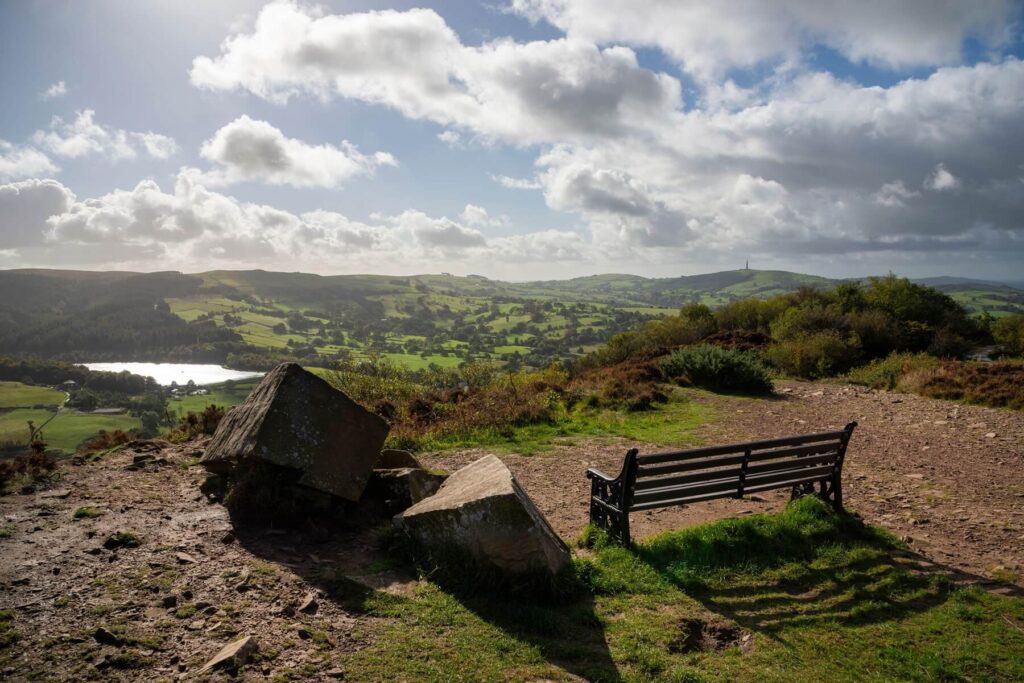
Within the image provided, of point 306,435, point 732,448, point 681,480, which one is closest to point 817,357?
point 732,448

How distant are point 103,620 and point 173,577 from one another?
2.49ft

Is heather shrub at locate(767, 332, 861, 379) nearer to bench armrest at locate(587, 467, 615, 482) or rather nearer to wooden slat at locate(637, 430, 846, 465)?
wooden slat at locate(637, 430, 846, 465)

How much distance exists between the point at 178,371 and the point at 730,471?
6985cm

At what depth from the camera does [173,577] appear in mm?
4961

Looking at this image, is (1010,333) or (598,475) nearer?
(598,475)

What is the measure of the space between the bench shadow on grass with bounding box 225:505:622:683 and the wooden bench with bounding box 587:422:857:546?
1.40m

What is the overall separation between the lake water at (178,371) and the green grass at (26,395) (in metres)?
12.2

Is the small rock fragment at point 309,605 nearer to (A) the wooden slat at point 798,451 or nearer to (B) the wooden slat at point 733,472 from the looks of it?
(B) the wooden slat at point 733,472

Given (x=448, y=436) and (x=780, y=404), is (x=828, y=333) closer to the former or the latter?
(x=780, y=404)

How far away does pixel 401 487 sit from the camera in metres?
7.32

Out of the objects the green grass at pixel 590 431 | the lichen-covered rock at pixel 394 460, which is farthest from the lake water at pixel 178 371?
the lichen-covered rock at pixel 394 460

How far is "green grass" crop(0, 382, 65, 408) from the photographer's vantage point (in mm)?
29422

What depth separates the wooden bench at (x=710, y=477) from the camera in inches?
251

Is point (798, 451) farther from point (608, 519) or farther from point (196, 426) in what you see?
point (196, 426)
